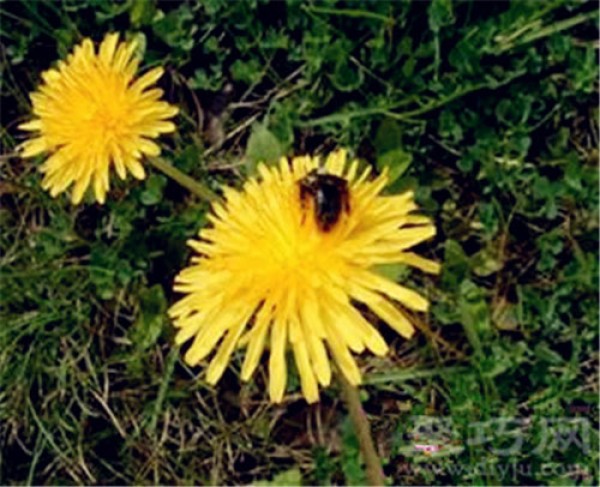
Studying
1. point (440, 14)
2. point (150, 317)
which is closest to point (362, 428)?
point (150, 317)

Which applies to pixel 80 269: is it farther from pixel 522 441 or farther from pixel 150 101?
pixel 522 441

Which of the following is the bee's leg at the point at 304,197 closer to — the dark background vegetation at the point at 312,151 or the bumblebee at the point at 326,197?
the bumblebee at the point at 326,197

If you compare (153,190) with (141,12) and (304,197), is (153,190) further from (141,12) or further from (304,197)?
(304,197)

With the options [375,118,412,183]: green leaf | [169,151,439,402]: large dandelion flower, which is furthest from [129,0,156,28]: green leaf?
[169,151,439,402]: large dandelion flower

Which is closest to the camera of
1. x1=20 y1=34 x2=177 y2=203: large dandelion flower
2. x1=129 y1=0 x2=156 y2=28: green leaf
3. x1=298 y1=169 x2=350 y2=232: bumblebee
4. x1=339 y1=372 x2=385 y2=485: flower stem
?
x1=298 y1=169 x2=350 y2=232: bumblebee

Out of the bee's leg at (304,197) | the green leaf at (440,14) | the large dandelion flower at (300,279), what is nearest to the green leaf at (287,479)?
the large dandelion flower at (300,279)

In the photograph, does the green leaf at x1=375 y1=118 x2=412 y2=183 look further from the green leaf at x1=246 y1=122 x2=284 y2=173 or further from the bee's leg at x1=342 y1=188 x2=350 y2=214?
the bee's leg at x1=342 y1=188 x2=350 y2=214
